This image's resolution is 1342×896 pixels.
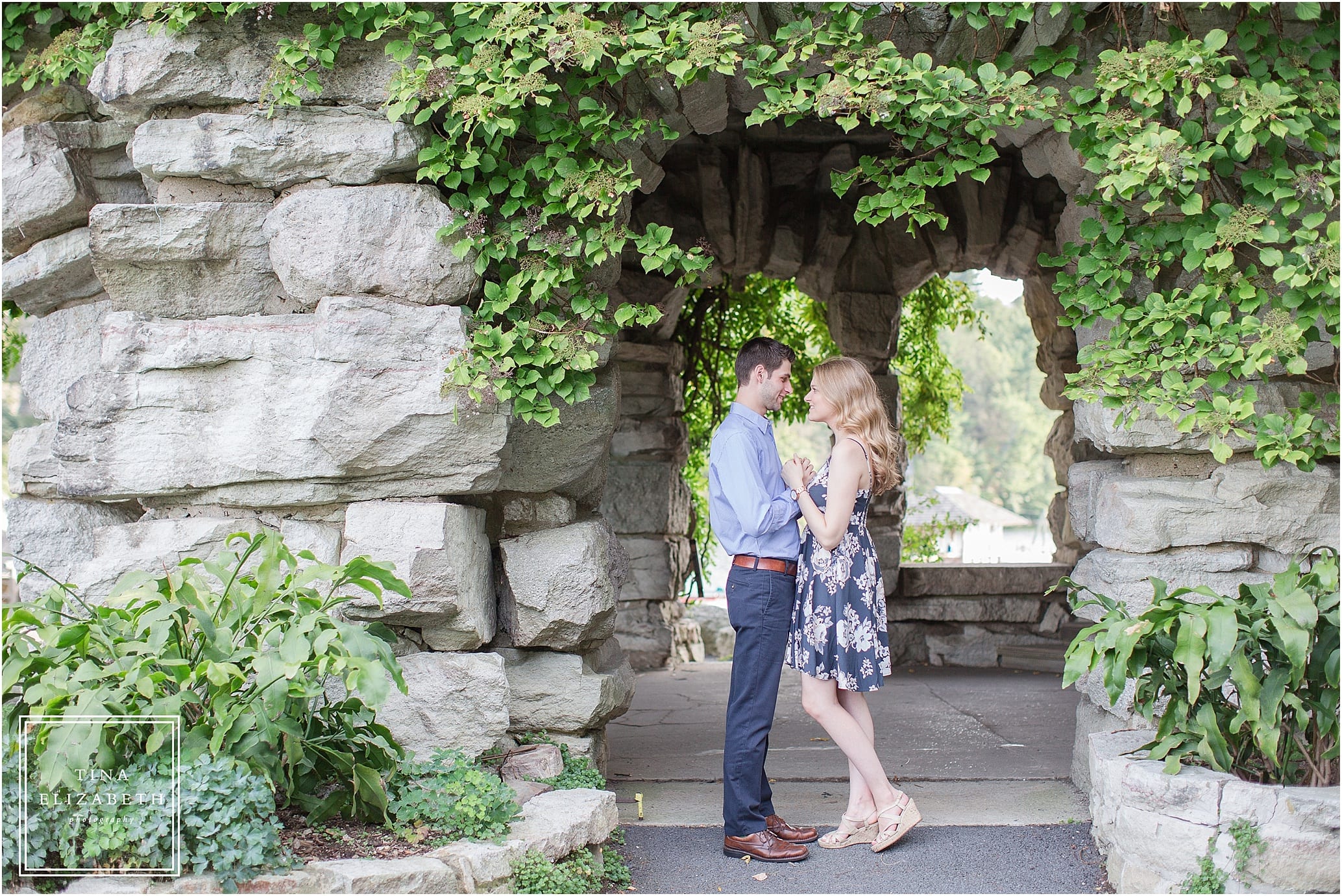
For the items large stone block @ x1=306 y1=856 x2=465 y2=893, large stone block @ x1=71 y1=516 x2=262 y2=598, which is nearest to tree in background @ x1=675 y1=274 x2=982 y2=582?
large stone block @ x1=71 y1=516 x2=262 y2=598

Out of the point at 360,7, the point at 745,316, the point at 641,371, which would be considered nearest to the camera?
the point at 360,7

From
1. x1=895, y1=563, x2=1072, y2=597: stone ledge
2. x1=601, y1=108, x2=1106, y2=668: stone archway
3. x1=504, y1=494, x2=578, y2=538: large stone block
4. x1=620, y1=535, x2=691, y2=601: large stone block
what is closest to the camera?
x1=504, y1=494, x2=578, y2=538: large stone block

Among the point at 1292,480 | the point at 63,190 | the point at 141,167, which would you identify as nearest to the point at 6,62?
the point at 63,190

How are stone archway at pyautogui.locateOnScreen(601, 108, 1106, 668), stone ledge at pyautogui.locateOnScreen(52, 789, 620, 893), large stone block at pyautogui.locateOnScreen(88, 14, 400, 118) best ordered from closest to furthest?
stone ledge at pyautogui.locateOnScreen(52, 789, 620, 893)
large stone block at pyautogui.locateOnScreen(88, 14, 400, 118)
stone archway at pyautogui.locateOnScreen(601, 108, 1106, 668)

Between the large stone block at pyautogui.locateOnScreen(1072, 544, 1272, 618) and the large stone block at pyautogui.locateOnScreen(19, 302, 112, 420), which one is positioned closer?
the large stone block at pyautogui.locateOnScreen(1072, 544, 1272, 618)

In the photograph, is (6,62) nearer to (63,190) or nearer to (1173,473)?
(63,190)

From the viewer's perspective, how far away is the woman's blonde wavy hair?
3.39 metres

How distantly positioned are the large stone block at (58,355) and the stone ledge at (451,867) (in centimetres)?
202

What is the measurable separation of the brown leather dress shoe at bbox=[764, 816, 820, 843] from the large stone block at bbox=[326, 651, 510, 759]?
890 mm

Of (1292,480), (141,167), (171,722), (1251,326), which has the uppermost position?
(141,167)

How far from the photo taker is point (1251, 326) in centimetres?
314

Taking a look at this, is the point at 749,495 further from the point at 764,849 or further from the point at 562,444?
the point at 764,849

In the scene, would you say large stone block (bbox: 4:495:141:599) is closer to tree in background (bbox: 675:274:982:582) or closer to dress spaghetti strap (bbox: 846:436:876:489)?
dress spaghetti strap (bbox: 846:436:876:489)

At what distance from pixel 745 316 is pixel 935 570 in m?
2.16
